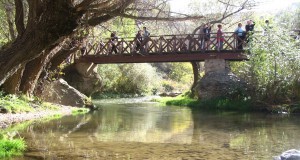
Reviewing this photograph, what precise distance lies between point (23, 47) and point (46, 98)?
33.0 feet

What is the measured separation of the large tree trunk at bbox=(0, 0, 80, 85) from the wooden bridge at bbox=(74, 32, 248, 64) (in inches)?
529

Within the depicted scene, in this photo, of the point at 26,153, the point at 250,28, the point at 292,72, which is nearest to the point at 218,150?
the point at 26,153

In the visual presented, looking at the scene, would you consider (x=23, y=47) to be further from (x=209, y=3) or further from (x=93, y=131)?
(x=209, y=3)

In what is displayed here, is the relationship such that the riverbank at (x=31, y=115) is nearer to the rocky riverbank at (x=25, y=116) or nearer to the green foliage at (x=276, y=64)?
the rocky riverbank at (x=25, y=116)

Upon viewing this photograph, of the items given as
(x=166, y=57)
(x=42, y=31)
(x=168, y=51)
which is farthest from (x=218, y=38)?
(x=42, y=31)

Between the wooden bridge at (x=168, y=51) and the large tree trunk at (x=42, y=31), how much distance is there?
13.4m

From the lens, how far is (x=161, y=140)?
8750 mm

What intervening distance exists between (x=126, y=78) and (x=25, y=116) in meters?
21.2

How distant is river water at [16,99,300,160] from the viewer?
273 inches

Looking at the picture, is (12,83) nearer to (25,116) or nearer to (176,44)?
(25,116)

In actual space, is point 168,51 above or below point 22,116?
above

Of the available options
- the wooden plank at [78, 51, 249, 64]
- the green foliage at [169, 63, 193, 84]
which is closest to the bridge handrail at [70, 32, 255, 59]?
the wooden plank at [78, 51, 249, 64]

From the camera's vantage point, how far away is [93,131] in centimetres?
1017

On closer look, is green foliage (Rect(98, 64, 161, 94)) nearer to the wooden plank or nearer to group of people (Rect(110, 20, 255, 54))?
the wooden plank
